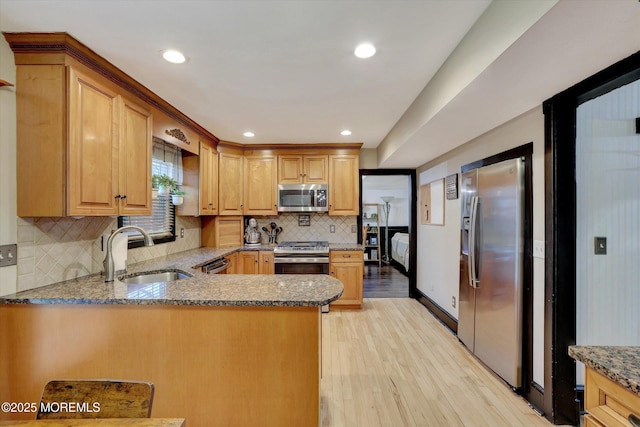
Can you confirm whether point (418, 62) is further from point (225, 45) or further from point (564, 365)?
point (564, 365)

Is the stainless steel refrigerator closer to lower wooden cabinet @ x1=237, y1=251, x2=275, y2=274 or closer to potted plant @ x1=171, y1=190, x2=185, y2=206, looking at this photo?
lower wooden cabinet @ x1=237, y1=251, x2=275, y2=274

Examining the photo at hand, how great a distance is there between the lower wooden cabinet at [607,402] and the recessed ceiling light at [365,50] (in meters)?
1.79

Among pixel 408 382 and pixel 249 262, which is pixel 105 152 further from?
pixel 408 382

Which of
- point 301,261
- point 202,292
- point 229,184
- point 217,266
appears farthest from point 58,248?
point 301,261

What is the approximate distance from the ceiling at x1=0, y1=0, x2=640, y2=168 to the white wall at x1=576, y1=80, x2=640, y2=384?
51cm

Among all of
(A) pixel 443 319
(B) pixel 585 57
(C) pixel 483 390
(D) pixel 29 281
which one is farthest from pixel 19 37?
(A) pixel 443 319

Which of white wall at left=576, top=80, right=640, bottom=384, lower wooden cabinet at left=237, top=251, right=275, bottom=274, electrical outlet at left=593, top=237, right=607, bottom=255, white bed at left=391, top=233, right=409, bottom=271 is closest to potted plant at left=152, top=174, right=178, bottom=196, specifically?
lower wooden cabinet at left=237, top=251, right=275, bottom=274

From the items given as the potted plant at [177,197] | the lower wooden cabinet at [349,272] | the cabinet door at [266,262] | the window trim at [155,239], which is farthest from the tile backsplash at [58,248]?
the lower wooden cabinet at [349,272]

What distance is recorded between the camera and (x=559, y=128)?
1.83 meters

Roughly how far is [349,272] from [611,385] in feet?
10.1

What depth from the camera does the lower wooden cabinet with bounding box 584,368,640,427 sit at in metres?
0.83

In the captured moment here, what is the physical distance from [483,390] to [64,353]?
2.81 metres

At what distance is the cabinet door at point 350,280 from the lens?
3891mm

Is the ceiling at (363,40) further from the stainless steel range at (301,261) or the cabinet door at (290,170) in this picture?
the stainless steel range at (301,261)
